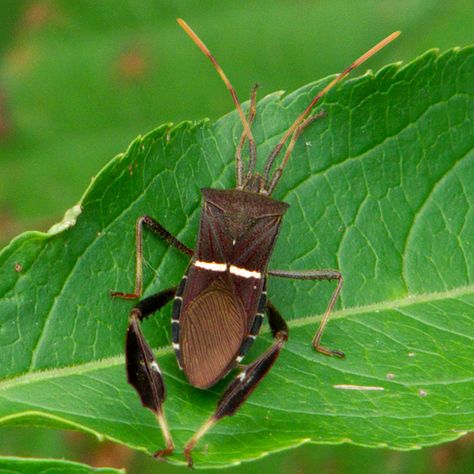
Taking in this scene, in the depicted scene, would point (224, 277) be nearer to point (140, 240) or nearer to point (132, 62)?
point (140, 240)

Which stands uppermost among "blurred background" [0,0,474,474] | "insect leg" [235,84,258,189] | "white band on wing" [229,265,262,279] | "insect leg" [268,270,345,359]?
"blurred background" [0,0,474,474]

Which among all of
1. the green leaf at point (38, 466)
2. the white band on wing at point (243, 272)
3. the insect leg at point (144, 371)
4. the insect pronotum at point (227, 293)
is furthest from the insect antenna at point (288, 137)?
the green leaf at point (38, 466)

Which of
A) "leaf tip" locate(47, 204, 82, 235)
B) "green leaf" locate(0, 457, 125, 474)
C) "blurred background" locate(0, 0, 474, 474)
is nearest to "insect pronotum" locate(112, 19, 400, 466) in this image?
"leaf tip" locate(47, 204, 82, 235)

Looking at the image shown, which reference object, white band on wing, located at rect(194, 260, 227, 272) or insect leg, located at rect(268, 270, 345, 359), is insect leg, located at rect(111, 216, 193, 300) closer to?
white band on wing, located at rect(194, 260, 227, 272)

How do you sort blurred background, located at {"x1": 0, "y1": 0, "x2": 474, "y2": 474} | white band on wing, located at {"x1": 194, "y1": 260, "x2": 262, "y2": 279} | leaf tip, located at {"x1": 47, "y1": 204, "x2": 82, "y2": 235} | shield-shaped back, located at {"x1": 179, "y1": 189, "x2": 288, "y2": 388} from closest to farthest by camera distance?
1. leaf tip, located at {"x1": 47, "y1": 204, "x2": 82, "y2": 235}
2. shield-shaped back, located at {"x1": 179, "y1": 189, "x2": 288, "y2": 388}
3. white band on wing, located at {"x1": 194, "y1": 260, "x2": 262, "y2": 279}
4. blurred background, located at {"x1": 0, "y1": 0, "x2": 474, "y2": 474}

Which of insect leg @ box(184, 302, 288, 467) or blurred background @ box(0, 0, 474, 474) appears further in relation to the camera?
blurred background @ box(0, 0, 474, 474)

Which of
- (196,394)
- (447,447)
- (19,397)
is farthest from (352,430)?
(447,447)

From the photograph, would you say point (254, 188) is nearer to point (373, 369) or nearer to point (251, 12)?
point (373, 369)
